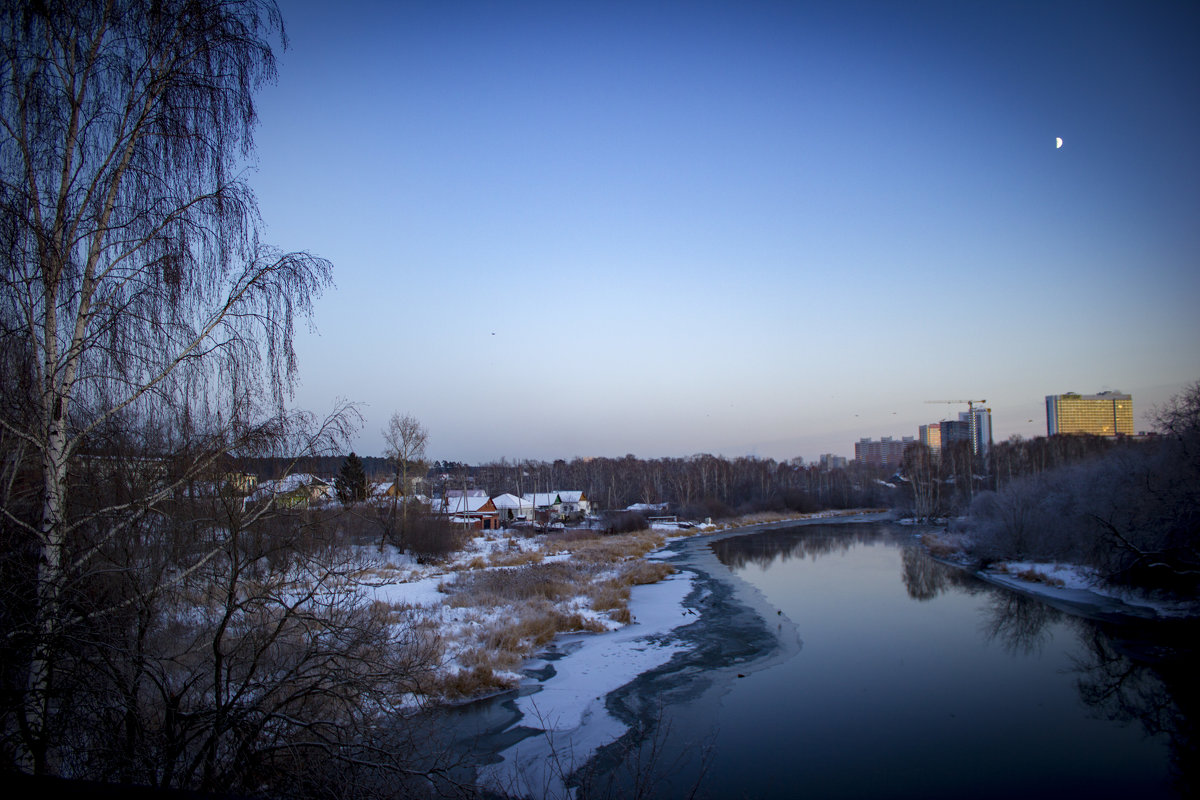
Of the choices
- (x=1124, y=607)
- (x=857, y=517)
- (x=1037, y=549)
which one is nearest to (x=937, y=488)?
(x=857, y=517)

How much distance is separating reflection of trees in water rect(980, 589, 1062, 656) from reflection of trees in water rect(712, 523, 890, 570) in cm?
1078

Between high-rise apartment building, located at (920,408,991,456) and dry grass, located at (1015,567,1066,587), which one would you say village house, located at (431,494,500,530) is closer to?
dry grass, located at (1015,567,1066,587)

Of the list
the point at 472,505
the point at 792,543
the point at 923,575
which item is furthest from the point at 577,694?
the point at 472,505

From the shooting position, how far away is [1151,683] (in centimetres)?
1268

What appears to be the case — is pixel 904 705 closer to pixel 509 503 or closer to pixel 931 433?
pixel 509 503

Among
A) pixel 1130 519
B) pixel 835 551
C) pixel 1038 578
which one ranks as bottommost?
pixel 835 551

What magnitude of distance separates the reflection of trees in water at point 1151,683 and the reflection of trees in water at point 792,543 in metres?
15.5

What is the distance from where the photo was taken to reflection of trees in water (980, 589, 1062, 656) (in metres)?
15.9

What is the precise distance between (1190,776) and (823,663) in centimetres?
599

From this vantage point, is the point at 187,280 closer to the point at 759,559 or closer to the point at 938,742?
the point at 938,742

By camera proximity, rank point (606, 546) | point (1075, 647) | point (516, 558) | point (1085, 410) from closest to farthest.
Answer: point (1075, 647) < point (516, 558) < point (606, 546) < point (1085, 410)

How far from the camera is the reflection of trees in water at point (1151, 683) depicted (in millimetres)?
10086

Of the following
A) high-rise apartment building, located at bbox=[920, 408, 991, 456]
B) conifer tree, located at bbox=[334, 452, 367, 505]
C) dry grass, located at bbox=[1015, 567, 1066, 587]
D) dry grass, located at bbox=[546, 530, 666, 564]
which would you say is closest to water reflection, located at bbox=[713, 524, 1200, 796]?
dry grass, located at bbox=[1015, 567, 1066, 587]

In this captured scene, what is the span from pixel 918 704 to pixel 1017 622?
9.00 meters
